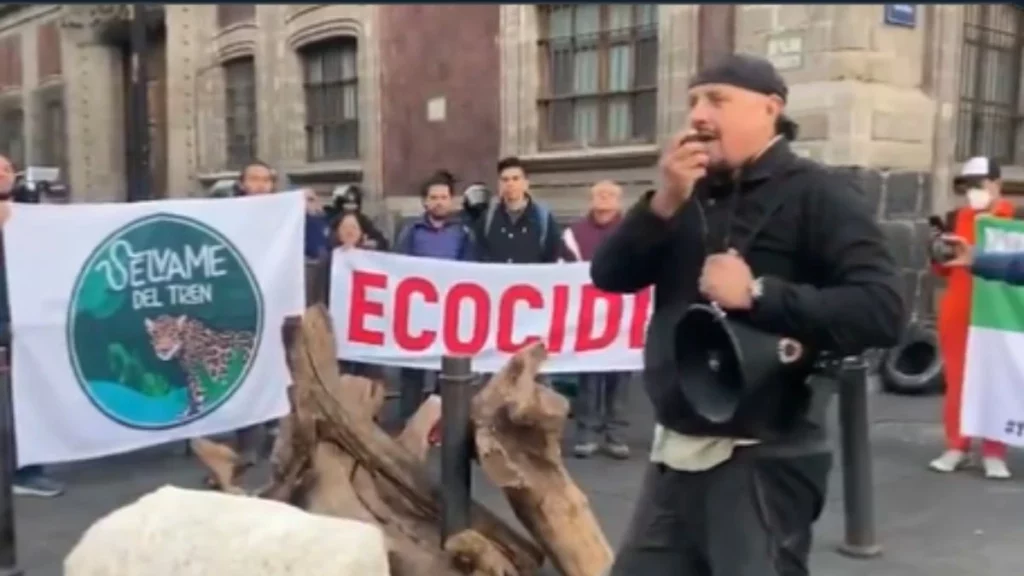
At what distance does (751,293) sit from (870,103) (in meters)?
7.80

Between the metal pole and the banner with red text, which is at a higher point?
the metal pole

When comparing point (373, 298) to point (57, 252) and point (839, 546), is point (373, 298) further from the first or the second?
point (839, 546)

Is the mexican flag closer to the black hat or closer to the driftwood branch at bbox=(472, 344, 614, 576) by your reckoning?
the driftwood branch at bbox=(472, 344, 614, 576)

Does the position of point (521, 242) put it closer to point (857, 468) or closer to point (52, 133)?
point (857, 468)

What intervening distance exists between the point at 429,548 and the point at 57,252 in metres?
2.61

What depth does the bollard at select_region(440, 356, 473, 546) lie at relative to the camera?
13.4 ft

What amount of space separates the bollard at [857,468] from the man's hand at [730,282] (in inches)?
97.7

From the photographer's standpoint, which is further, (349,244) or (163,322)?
(349,244)

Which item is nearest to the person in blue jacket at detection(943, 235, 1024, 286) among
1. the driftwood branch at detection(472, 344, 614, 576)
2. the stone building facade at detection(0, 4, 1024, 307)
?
the driftwood branch at detection(472, 344, 614, 576)

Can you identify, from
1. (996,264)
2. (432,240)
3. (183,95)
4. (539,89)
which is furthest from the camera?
(183,95)

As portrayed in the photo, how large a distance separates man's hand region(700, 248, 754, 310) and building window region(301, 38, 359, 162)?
1351 cm

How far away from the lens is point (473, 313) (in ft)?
22.5

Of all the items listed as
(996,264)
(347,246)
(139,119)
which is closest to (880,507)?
(996,264)

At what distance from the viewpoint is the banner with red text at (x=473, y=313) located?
684cm
